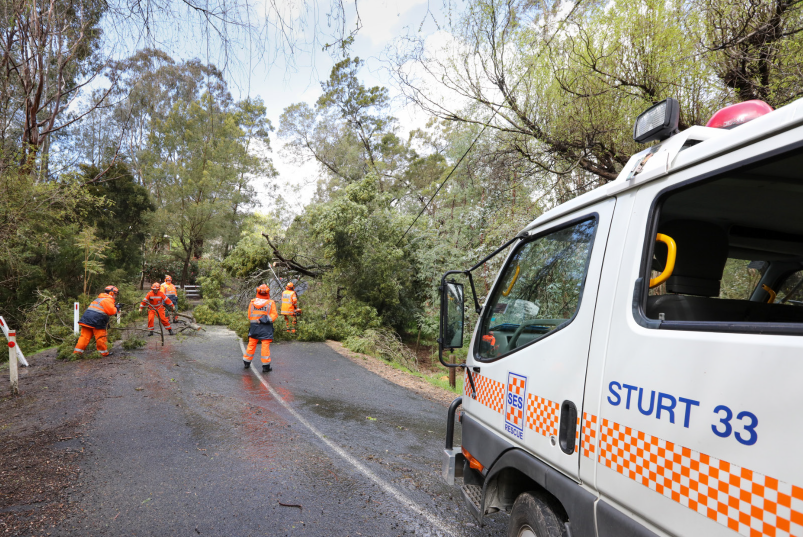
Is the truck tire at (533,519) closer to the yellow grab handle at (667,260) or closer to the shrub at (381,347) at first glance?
the yellow grab handle at (667,260)

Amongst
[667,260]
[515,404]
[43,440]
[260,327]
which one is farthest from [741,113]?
[260,327]

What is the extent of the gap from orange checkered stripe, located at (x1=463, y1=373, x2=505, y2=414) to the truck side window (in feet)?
0.53

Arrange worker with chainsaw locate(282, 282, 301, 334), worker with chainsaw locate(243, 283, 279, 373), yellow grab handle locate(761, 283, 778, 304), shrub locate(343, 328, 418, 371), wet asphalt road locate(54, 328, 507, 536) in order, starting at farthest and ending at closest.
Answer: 1. worker with chainsaw locate(282, 282, 301, 334)
2. shrub locate(343, 328, 418, 371)
3. worker with chainsaw locate(243, 283, 279, 373)
4. wet asphalt road locate(54, 328, 507, 536)
5. yellow grab handle locate(761, 283, 778, 304)

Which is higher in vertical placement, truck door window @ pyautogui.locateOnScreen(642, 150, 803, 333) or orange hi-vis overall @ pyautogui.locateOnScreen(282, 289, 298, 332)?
truck door window @ pyautogui.locateOnScreen(642, 150, 803, 333)

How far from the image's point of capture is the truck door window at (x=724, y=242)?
5.59 feet

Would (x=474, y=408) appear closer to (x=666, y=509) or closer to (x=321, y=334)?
(x=666, y=509)

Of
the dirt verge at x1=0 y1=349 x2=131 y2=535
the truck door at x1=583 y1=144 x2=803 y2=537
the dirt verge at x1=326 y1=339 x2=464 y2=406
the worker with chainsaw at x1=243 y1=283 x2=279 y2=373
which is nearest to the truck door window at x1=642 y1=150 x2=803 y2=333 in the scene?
the truck door at x1=583 y1=144 x2=803 y2=537

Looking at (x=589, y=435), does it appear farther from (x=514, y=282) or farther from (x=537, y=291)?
(x=514, y=282)

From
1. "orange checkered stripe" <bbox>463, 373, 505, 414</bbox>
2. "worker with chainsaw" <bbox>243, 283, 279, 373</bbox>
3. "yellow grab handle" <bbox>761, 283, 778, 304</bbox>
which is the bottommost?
"worker with chainsaw" <bbox>243, 283, 279, 373</bbox>

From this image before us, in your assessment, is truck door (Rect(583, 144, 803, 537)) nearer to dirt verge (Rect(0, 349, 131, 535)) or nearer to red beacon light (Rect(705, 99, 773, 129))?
red beacon light (Rect(705, 99, 773, 129))

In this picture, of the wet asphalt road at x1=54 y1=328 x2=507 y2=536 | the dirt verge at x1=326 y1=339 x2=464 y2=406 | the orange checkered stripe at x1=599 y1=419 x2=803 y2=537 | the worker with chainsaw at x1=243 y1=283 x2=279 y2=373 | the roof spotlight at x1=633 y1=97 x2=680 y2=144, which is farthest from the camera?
the worker with chainsaw at x1=243 y1=283 x2=279 y2=373

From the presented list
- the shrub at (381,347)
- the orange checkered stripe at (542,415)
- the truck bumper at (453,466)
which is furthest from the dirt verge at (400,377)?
the orange checkered stripe at (542,415)

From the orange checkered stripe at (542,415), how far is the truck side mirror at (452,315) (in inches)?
32.1

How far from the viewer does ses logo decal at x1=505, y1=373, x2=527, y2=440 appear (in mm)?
2324
